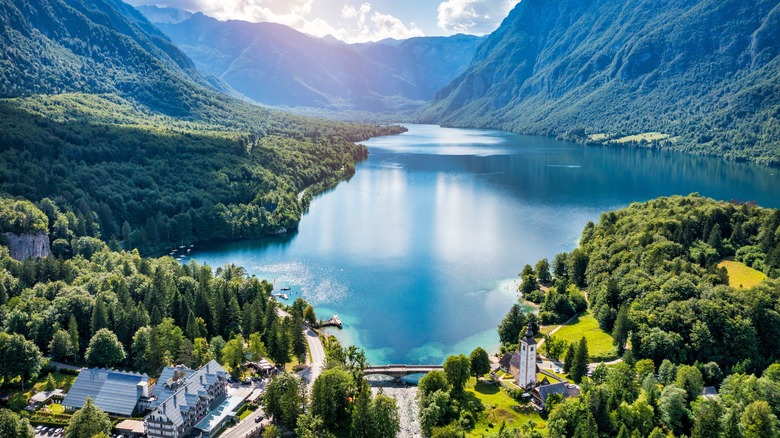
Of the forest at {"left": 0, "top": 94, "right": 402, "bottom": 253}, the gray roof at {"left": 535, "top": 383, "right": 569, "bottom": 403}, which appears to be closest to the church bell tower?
the gray roof at {"left": 535, "top": 383, "right": 569, "bottom": 403}

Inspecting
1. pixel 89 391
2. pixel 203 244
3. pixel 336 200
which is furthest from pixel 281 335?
pixel 336 200

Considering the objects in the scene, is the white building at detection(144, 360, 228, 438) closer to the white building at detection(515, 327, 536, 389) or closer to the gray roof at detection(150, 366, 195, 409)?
the gray roof at detection(150, 366, 195, 409)

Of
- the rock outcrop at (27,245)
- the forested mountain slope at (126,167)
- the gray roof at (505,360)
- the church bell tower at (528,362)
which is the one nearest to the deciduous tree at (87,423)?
the church bell tower at (528,362)

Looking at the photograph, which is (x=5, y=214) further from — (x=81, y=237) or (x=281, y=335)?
(x=281, y=335)

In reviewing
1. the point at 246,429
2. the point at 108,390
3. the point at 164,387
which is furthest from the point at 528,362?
the point at 108,390

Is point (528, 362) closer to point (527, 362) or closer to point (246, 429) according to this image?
point (527, 362)

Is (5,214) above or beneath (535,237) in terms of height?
above
